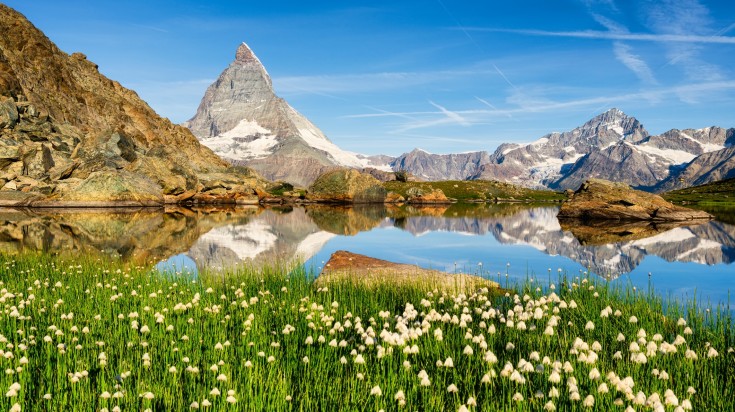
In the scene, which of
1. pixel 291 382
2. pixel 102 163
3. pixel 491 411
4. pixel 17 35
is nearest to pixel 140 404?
pixel 291 382

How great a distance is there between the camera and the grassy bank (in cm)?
799

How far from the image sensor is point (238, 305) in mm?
14383

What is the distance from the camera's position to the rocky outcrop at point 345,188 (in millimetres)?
118562

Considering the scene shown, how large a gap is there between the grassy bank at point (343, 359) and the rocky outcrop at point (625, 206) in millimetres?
62754

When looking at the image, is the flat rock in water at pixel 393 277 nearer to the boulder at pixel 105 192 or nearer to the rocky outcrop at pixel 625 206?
the rocky outcrop at pixel 625 206

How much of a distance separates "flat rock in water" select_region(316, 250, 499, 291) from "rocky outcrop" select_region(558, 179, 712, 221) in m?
58.7

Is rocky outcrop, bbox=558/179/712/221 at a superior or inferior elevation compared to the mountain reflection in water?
superior

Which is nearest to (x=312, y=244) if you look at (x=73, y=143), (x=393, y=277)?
(x=393, y=277)

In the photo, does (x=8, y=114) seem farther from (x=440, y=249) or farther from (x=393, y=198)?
(x=393, y=198)

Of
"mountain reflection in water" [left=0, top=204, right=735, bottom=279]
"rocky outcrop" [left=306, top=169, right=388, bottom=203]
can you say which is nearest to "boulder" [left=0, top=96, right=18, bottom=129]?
"mountain reflection in water" [left=0, top=204, right=735, bottom=279]

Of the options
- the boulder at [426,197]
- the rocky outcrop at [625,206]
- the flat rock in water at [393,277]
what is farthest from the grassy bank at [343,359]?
the boulder at [426,197]

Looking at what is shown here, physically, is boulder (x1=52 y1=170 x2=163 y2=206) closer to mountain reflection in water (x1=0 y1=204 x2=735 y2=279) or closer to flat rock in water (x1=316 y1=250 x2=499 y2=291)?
mountain reflection in water (x1=0 y1=204 x2=735 y2=279)

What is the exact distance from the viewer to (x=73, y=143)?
9588 cm

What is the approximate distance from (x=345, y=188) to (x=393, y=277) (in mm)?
99137
